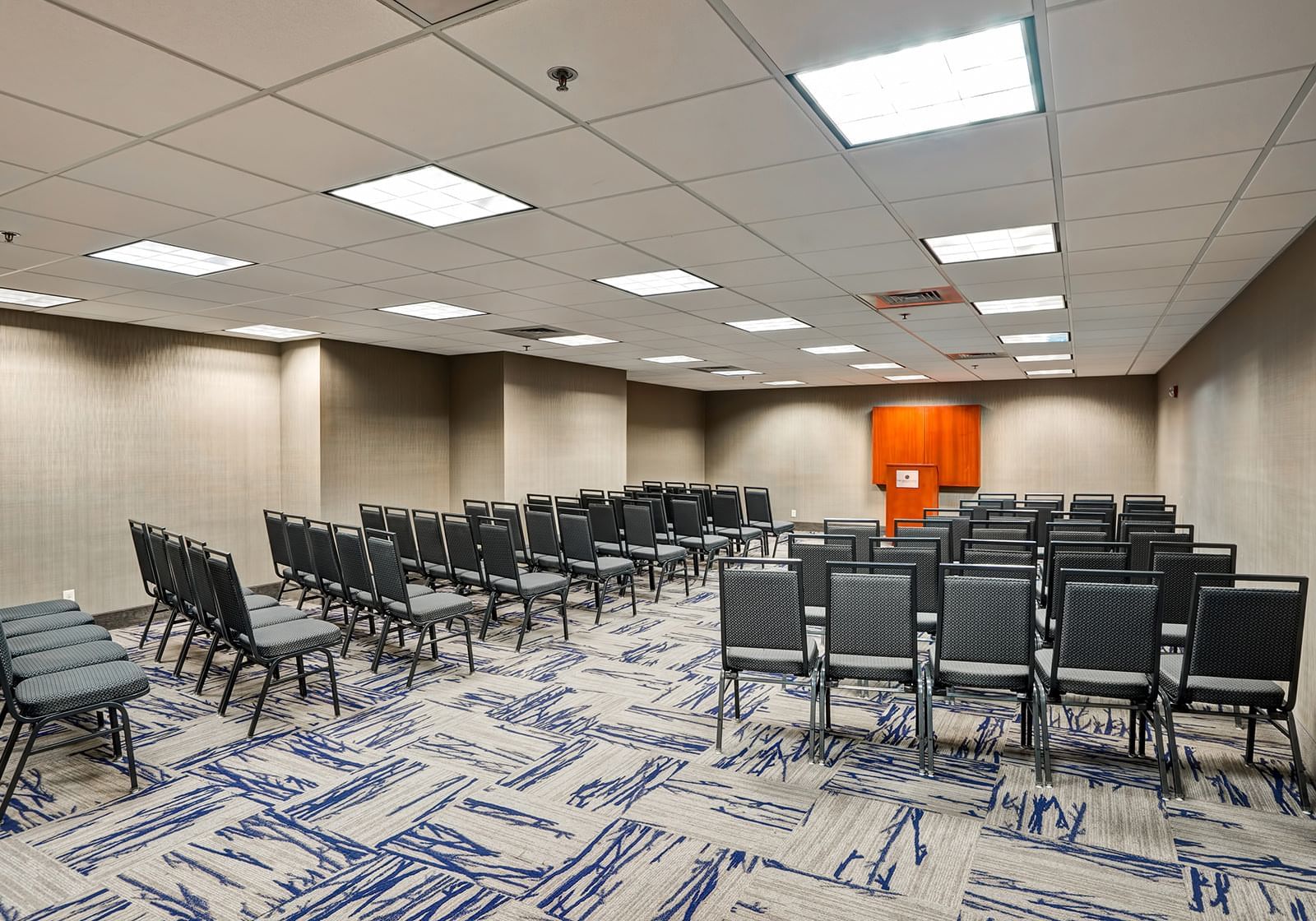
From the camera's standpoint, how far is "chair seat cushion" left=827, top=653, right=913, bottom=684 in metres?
3.81

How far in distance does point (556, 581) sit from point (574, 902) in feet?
12.8

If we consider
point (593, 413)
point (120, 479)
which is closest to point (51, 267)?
point (120, 479)

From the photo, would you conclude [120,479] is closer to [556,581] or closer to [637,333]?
[556,581]

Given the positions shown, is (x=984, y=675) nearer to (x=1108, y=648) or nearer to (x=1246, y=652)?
(x=1108, y=648)

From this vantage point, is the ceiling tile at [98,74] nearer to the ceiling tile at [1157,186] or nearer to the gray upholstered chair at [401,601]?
the gray upholstered chair at [401,601]

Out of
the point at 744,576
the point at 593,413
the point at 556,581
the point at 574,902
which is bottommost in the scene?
the point at 574,902

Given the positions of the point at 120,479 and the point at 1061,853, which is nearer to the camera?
the point at 1061,853

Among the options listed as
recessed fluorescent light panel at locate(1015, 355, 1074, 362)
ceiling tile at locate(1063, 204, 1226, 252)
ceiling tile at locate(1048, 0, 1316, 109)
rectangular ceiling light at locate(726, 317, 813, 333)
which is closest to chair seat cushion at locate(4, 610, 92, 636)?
rectangular ceiling light at locate(726, 317, 813, 333)

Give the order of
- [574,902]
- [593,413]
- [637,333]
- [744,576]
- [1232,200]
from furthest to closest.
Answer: [593,413] < [637,333] < [744,576] < [1232,200] < [574,902]

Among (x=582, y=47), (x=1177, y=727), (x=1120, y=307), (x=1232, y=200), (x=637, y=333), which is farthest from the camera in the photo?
(x=637, y=333)

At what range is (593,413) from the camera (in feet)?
38.7

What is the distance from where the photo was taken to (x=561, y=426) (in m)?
11.1

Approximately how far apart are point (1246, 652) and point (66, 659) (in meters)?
5.94

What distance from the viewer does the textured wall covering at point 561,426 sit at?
401 inches
